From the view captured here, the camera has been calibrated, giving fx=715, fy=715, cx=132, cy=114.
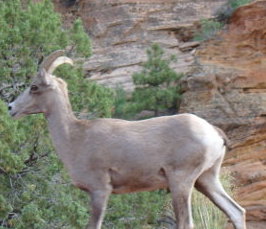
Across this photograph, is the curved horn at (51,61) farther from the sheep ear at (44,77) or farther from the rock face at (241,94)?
the rock face at (241,94)

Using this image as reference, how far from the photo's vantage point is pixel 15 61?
1470 centimetres

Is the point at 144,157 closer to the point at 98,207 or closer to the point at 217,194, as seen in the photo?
the point at 98,207

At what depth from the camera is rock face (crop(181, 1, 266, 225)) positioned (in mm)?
18828

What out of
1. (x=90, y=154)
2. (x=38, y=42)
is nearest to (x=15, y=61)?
(x=38, y=42)

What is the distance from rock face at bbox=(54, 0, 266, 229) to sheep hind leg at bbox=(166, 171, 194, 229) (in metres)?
11.6

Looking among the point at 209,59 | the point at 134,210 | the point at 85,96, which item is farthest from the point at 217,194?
→ the point at 209,59

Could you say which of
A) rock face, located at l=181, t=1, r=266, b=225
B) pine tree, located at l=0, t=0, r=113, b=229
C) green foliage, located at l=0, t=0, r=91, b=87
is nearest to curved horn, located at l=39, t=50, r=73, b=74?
pine tree, located at l=0, t=0, r=113, b=229

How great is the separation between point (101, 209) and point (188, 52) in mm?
20258

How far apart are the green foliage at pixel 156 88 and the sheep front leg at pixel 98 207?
1381 cm

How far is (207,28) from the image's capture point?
2644 cm

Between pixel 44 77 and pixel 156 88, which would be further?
pixel 156 88

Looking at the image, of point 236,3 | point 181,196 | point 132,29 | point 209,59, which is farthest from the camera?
point 132,29

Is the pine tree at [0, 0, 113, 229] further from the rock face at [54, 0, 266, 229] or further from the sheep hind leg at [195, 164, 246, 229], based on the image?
the rock face at [54, 0, 266, 229]

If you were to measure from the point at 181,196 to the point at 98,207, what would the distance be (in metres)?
0.82
